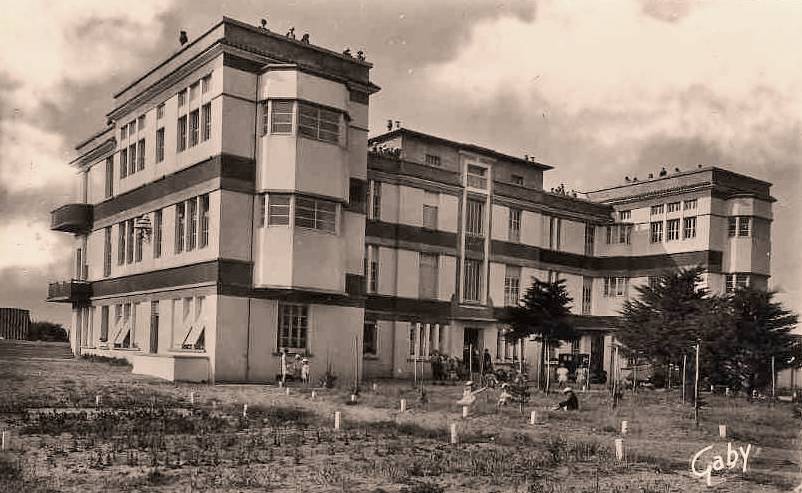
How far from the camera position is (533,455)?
45.9 ft

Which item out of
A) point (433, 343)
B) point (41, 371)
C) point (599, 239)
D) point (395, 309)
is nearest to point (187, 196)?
point (41, 371)

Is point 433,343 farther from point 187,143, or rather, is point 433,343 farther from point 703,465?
point 703,465

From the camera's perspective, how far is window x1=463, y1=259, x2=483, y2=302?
43.0 m

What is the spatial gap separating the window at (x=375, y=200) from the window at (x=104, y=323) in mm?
13597

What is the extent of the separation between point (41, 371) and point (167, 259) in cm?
670

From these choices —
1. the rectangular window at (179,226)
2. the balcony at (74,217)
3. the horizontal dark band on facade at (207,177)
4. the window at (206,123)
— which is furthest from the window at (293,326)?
the balcony at (74,217)

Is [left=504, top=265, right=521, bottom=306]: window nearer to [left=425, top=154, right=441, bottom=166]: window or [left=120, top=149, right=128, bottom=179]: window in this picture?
[left=425, top=154, right=441, bottom=166]: window

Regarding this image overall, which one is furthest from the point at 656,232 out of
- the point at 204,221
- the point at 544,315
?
the point at 204,221

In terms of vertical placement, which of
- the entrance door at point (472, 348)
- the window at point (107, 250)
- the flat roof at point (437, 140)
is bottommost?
the entrance door at point (472, 348)

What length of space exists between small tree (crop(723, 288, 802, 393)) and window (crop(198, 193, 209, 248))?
Answer: 20.0 meters

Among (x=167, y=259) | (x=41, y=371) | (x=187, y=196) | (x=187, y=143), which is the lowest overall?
(x=41, y=371)

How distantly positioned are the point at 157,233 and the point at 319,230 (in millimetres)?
8321

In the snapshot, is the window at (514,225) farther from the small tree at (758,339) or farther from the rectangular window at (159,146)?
the rectangular window at (159,146)

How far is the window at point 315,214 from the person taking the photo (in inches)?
1208
